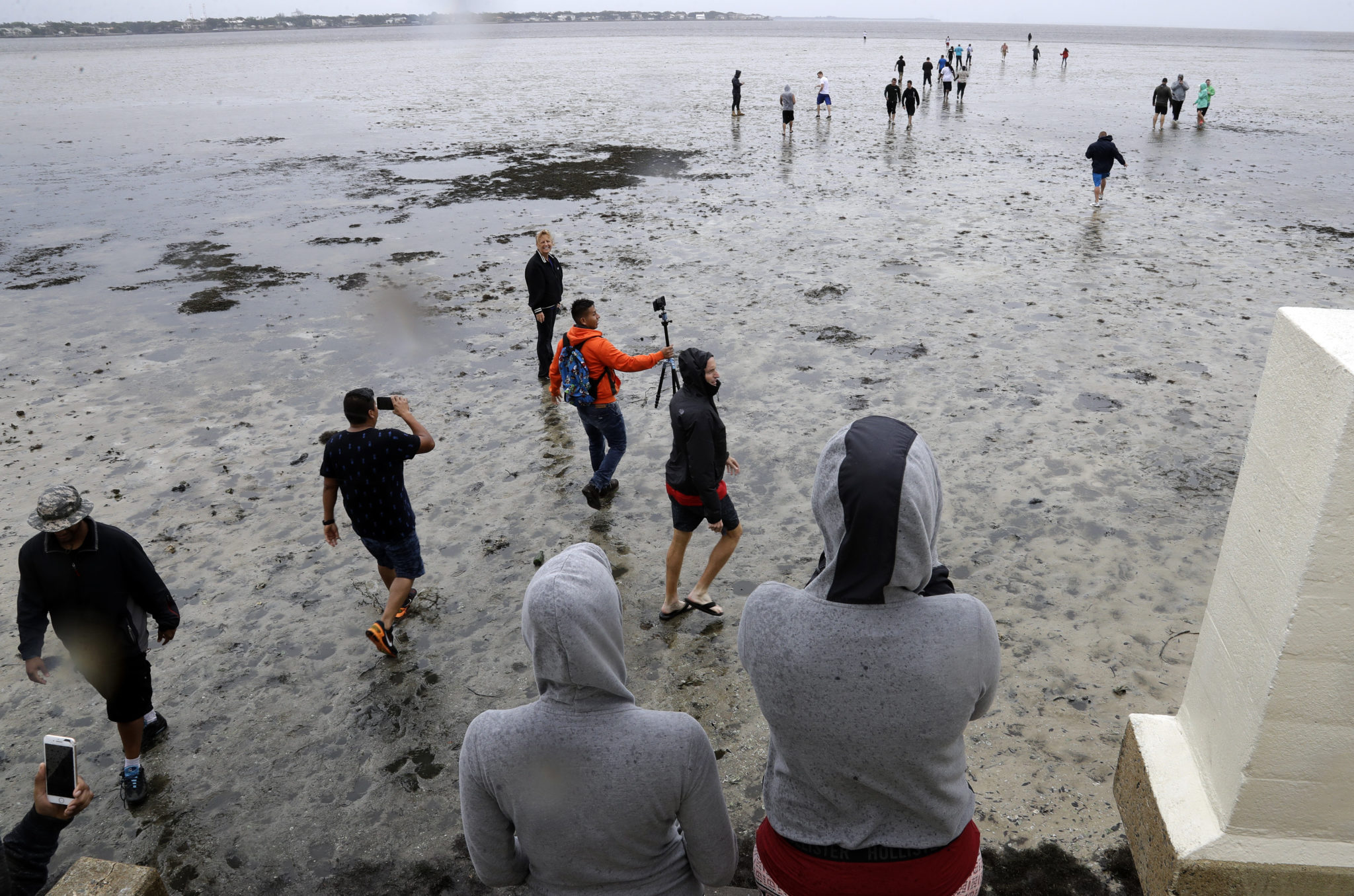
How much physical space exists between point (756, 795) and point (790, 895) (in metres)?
1.85

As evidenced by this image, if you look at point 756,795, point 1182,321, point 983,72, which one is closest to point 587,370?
point 756,795

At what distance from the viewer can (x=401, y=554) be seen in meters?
5.01

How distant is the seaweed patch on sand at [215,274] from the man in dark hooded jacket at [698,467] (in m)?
9.41

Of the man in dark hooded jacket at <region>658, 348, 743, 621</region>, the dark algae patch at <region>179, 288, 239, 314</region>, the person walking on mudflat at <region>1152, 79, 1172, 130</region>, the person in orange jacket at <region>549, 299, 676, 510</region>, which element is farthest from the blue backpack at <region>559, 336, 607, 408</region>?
the person walking on mudflat at <region>1152, 79, 1172, 130</region>

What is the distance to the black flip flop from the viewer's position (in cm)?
532

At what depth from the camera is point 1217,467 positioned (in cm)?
664

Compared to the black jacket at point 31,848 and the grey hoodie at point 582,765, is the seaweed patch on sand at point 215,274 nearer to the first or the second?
the black jacket at point 31,848

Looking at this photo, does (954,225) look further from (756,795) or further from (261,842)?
(261,842)

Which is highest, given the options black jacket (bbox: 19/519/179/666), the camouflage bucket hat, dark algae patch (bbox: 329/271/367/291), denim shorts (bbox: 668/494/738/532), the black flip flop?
the camouflage bucket hat

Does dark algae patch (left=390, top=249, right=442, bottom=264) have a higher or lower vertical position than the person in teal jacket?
lower

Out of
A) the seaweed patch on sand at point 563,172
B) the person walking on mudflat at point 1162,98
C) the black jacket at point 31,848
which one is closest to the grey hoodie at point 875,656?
the black jacket at point 31,848

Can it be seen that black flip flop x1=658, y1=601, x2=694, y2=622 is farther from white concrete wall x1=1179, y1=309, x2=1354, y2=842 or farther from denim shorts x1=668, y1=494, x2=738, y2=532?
white concrete wall x1=1179, y1=309, x2=1354, y2=842

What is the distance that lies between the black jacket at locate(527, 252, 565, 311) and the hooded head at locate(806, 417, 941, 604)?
700 centimetres

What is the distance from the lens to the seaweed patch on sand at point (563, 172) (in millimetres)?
18219
